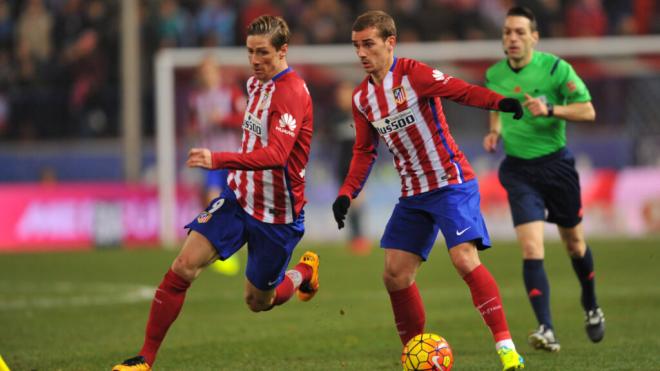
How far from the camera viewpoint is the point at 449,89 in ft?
23.3

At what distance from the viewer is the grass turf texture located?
8.09 metres

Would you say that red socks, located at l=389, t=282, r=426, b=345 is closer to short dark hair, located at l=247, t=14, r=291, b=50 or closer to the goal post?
short dark hair, located at l=247, t=14, r=291, b=50

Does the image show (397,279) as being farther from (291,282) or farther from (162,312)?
(162,312)

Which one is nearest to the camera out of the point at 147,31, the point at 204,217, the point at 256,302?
the point at 204,217

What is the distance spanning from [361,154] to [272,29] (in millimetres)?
995

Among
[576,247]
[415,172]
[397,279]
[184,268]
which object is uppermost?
[415,172]

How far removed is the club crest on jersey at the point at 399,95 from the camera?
286 inches

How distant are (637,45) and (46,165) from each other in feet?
34.0

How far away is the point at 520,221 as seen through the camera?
28.6 ft

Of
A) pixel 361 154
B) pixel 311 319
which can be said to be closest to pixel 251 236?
pixel 361 154

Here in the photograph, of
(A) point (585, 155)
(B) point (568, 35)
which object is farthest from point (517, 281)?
(B) point (568, 35)

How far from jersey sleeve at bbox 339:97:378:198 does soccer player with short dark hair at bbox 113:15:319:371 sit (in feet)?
1.01

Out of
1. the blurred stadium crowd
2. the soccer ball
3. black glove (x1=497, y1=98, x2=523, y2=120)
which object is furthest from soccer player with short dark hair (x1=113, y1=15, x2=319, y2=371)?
the blurred stadium crowd

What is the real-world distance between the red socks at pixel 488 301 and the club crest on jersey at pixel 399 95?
3.66 ft
